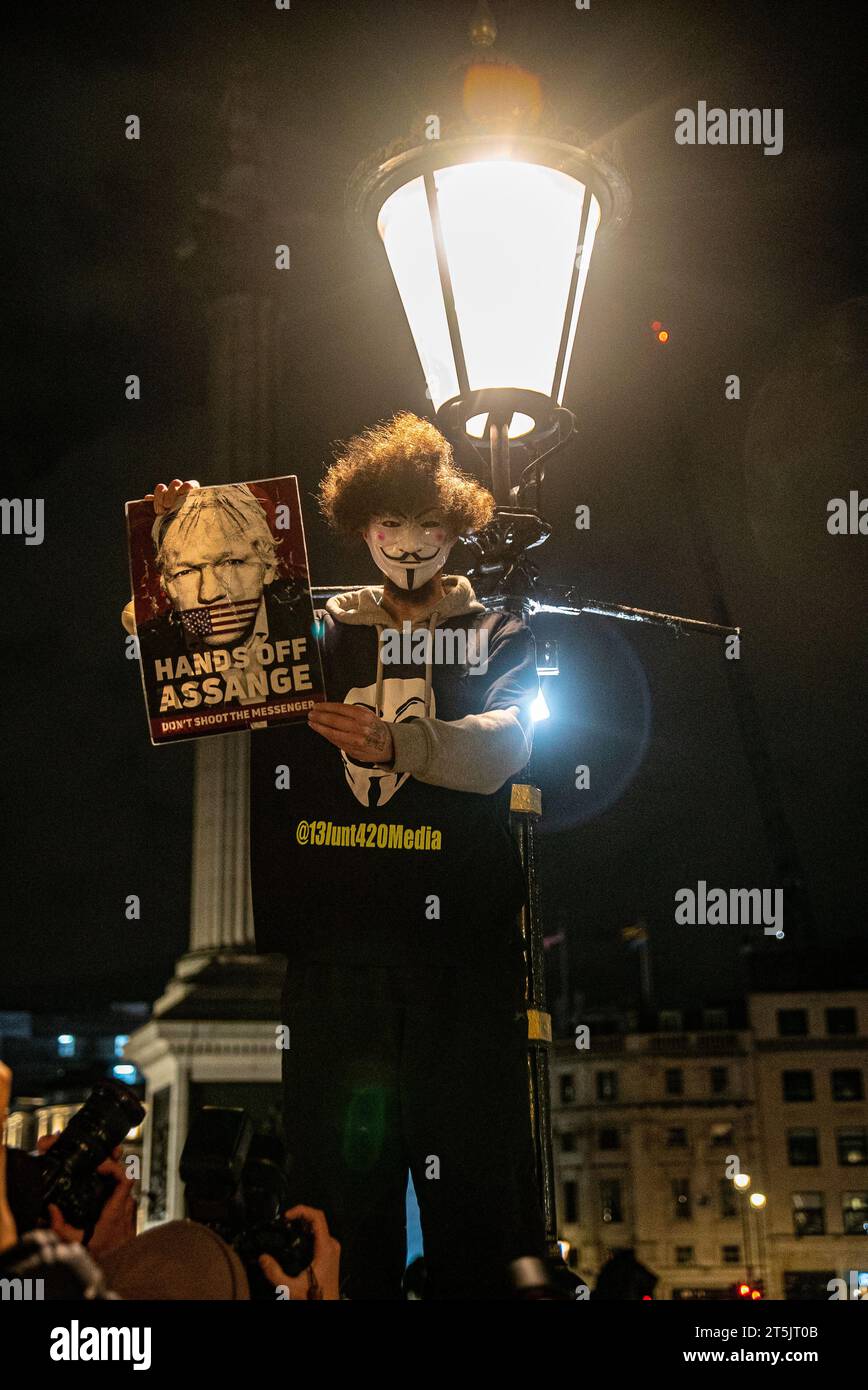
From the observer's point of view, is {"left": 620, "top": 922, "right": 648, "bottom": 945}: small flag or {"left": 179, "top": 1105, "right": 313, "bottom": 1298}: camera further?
{"left": 620, "top": 922, "right": 648, "bottom": 945}: small flag

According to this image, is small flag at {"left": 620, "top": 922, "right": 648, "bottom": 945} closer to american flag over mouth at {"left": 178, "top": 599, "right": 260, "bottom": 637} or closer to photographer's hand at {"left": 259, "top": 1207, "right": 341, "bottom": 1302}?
american flag over mouth at {"left": 178, "top": 599, "right": 260, "bottom": 637}

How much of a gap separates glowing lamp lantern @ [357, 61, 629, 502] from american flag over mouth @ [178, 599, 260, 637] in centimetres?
109

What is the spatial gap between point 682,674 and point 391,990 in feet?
49.8

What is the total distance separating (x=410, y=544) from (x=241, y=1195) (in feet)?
7.08

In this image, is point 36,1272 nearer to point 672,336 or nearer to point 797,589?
point 672,336

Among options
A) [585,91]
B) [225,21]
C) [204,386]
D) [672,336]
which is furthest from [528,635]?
[204,386]

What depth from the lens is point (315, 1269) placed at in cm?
338

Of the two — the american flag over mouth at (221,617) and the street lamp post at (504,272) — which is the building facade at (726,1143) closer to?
the street lamp post at (504,272)

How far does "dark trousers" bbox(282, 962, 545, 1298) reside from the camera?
3.88 metres

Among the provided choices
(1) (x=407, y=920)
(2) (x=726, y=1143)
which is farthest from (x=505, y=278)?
(2) (x=726, y=1143)

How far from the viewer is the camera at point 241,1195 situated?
3.27 metres

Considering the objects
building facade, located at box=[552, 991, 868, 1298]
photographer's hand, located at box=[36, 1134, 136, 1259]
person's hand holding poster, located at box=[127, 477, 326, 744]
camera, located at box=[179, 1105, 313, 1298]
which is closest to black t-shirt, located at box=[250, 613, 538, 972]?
person's hand holding poster, located at box=[127, 477, 326, 744]

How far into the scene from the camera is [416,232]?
439cm

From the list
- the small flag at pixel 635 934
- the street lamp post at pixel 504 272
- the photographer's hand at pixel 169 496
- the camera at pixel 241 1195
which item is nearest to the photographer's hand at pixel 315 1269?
the camera at pixel 241 1195
